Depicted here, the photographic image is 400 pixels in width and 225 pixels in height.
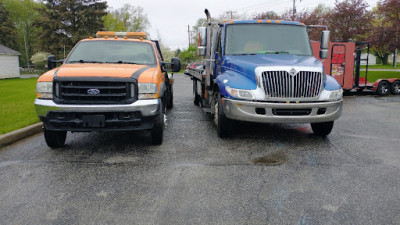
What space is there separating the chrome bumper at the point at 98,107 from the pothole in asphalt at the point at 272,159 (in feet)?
5.97

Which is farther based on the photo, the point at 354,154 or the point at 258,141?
the point at 258,141

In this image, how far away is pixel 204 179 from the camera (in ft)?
14.7

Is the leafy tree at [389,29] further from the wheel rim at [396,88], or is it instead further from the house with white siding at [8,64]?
the house with white siding at [8,64]

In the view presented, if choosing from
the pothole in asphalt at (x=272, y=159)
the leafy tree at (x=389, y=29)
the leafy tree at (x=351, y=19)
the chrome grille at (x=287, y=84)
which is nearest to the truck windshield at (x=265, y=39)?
the chrome grille at (x=287, y=84)

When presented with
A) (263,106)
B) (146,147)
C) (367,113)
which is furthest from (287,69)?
(367,113)

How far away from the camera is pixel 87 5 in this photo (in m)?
51.2

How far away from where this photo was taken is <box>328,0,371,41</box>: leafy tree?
26.2m

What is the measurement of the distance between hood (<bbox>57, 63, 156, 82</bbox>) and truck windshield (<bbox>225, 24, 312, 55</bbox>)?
2216 millimetres

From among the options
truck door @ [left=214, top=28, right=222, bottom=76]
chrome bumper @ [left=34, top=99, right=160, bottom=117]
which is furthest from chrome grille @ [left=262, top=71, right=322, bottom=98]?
chrome bumper @ [left=34, top=99, right=160, bottom=117]

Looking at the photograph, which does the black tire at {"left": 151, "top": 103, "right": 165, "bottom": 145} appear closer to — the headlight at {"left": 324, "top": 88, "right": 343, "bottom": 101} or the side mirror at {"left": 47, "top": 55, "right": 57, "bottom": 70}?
the side mirror at {"left": 47, "top": 55, "right": 57, "bottom": 70}

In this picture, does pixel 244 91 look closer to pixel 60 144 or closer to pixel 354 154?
pixel 354 154

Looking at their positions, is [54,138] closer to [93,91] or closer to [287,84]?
[93,91]

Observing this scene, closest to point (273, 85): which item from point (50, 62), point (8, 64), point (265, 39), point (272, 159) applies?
point (272, 159)

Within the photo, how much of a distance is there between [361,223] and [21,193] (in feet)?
12.1
